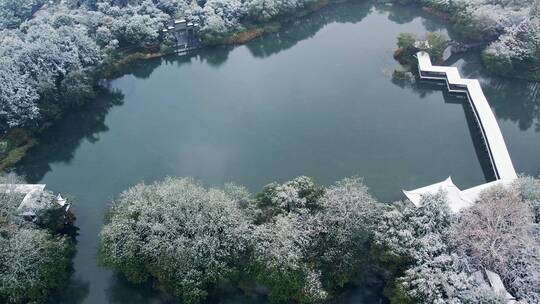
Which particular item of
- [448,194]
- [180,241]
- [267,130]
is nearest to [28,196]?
[180,241]

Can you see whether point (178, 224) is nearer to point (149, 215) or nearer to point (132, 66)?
point (149, 215)

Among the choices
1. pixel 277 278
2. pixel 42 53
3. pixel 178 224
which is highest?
pixel 42 53

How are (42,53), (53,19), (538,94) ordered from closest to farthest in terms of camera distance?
1. (42,53)
2. (538,94)
3. (53,19)

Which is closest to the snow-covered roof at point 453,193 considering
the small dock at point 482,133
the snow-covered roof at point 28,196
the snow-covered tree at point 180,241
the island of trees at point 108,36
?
the small dock at point 482,133

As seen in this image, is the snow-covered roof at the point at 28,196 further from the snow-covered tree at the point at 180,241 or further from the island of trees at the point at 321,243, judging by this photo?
the snow-covered tree at the point at 180,241

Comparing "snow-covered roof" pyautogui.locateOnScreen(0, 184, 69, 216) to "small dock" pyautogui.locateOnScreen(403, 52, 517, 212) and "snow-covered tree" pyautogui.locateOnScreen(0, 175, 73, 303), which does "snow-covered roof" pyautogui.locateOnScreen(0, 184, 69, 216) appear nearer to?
"snow-covered tree" pyautogui.locateOnScreen(0, 175, 73, 303)

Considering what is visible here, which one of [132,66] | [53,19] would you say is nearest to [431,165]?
[132,66]

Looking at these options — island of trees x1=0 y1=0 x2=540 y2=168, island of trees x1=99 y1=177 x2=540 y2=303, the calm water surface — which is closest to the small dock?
the calm water surface
